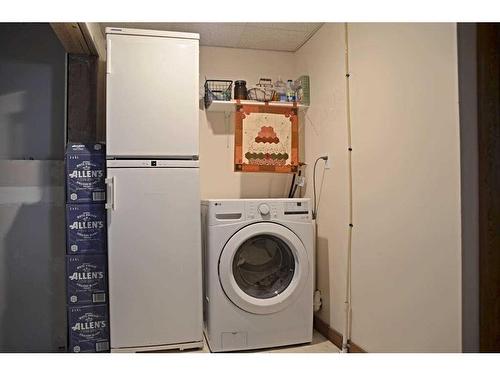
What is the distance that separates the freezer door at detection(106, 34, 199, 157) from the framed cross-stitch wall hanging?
19.6 inches

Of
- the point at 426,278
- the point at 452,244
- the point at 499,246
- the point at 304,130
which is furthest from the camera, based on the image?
the point at 304,130

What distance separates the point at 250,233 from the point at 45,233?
1.37m

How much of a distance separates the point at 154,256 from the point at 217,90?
1.34 m

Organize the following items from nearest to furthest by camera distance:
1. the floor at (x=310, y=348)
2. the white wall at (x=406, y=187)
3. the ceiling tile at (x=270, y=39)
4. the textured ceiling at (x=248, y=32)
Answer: the white wall at (x=406, y=187) → the floor at (x=310, y=348) → the textured ceiling at (x=248, y=32) → the ceiling tile at (x=270, y=39)

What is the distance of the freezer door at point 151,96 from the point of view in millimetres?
1927

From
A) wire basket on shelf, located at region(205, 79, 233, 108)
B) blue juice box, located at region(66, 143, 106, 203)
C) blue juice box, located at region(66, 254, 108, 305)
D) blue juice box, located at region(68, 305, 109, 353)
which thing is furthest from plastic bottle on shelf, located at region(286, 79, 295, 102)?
blue juice box, located at region(68, 305, 109, 353)

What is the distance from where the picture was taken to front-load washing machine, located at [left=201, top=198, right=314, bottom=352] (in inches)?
77.0

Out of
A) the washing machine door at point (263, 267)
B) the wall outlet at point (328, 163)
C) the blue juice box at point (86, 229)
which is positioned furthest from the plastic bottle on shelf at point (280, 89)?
the blue juice box at point (86, 229)

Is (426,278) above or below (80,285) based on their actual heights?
above

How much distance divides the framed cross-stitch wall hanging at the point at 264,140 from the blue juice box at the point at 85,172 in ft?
3.03

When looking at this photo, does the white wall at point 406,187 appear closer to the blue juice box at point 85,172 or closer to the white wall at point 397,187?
the white wall at point 397,187

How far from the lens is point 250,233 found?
1.98 m
